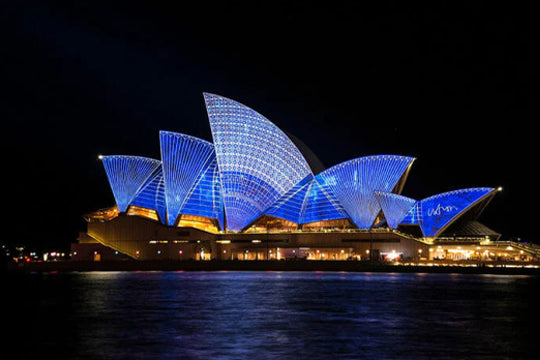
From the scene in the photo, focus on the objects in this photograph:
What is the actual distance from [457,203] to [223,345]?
65.5 metres

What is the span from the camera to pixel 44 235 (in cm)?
11469

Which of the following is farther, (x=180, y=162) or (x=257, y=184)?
(x=257, y=184)

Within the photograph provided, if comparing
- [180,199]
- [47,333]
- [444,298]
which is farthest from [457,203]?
[47,333]

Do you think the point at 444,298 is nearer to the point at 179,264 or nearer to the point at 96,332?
the point at 96,332

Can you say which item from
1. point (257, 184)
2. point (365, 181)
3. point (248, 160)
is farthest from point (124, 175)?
point (365, 181)

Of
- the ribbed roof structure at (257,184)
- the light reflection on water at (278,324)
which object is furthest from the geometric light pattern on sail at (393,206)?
the light reflection on water at (278,324)

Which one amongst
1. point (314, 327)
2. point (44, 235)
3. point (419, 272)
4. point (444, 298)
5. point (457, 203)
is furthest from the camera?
point (44, 235)

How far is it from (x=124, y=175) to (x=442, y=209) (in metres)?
43.8

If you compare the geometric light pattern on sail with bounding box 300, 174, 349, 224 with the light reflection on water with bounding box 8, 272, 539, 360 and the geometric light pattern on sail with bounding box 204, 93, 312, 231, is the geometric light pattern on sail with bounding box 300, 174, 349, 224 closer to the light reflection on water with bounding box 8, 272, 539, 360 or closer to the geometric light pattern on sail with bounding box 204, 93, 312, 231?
the geometric light pattern on sail with bounding box 204, 93, 312, 231

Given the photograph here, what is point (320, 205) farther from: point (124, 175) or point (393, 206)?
point (124, 175)

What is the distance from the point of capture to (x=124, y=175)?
277ft

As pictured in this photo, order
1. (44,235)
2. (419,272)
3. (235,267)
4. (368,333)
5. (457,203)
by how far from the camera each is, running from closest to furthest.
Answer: (368,333) → (419,272) → (235,267) → (457,203) → (44,235)

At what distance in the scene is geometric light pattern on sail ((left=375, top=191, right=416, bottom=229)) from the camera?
77812 mm

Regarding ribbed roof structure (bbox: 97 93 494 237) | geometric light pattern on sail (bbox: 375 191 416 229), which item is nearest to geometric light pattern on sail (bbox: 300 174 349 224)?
ribbed roof structure (bbox: 97 93 494 237)
